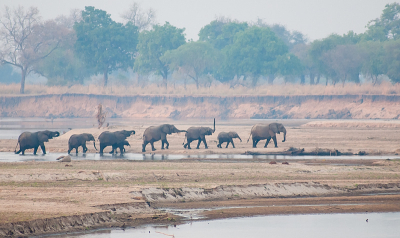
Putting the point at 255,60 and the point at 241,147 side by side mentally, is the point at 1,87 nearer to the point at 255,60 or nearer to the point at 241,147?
the point at 255,60

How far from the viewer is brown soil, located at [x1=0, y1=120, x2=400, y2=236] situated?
14.2m

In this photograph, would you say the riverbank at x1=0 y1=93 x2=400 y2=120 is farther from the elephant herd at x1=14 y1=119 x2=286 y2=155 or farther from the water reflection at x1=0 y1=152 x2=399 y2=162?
the water reflection at x1=0 y1=152 x2=399 y2=162

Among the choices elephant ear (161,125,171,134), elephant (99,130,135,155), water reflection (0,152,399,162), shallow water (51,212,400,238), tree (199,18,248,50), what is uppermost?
tree (199,18,248,50)

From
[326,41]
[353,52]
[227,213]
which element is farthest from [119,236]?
[326,41]

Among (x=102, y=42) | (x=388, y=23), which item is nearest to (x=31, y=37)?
(x=102, y=42)

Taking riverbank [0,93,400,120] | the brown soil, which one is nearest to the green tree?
riverbank [0,93,400,120]

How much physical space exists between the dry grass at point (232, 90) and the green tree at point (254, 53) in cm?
577

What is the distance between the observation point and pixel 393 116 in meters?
61.4

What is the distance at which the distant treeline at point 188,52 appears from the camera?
83.2 m

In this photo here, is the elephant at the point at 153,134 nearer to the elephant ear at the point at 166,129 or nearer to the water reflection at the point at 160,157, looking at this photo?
the elephant ear at the point at 166,129

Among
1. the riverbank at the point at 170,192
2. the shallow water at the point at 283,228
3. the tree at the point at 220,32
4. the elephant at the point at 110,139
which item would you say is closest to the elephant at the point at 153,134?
the elephant at the point at 110,139

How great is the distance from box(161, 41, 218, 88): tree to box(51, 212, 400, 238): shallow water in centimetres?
6893

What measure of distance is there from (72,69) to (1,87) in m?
12.7

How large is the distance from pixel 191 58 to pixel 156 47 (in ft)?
22.8
